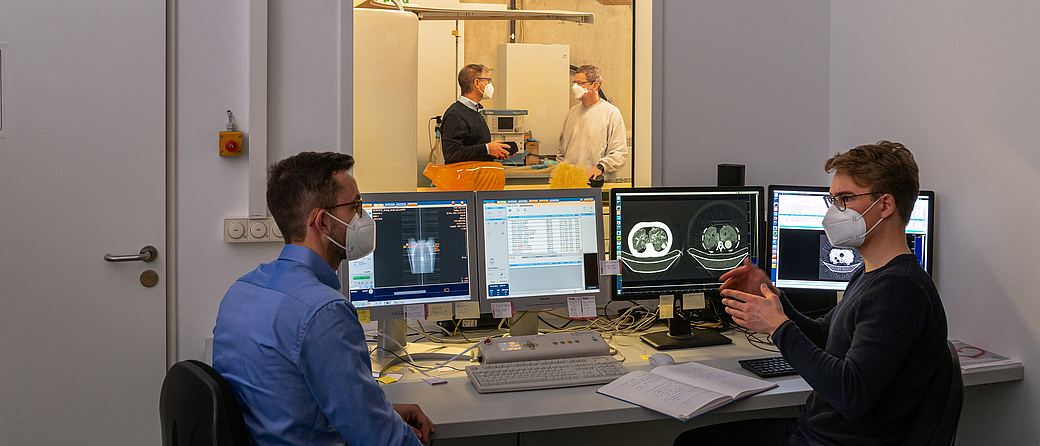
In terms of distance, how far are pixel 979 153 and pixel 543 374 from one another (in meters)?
1.58

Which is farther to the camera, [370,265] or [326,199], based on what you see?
[370,265]

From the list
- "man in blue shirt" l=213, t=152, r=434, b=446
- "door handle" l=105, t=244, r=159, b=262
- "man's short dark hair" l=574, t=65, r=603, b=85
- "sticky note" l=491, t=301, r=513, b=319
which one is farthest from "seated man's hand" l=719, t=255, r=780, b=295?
"man's short dark hair" l=574, t=65, r=603, b=85

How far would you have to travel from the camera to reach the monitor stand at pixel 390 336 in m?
2.06

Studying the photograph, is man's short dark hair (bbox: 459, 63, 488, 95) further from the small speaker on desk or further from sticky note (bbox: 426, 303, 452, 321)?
sticky note (bbox: 426, 303, 452, 321)

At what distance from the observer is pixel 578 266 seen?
217 cm

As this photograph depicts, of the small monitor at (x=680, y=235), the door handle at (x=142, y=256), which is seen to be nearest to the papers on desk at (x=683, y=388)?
the small monitor at (x=680, y=235)

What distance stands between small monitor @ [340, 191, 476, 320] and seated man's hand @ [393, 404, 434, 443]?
506 mm

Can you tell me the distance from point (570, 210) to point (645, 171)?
0.79m

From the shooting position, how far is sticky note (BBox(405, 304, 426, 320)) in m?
2.02

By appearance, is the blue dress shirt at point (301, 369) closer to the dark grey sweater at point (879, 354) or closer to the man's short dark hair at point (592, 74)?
the dark grey sweater at point (879, 354)

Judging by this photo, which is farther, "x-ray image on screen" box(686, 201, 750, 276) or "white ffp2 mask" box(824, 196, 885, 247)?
"x-ray image on screen" box(686, 201, 750, 276)

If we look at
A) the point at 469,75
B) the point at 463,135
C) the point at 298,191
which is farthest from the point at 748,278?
the point at 469,75

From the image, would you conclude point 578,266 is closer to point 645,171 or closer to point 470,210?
point 470,210

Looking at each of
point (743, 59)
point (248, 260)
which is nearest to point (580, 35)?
point (743, 59)
